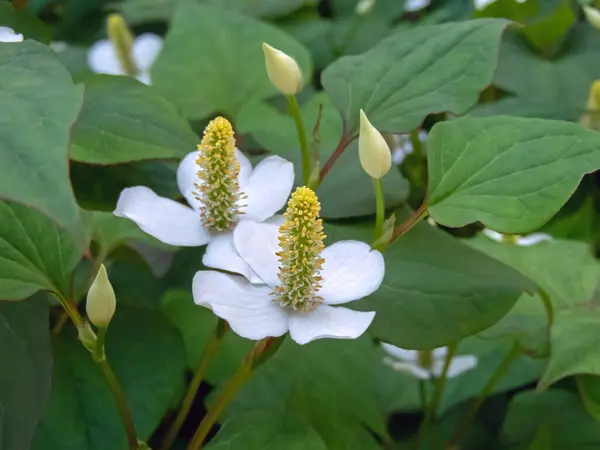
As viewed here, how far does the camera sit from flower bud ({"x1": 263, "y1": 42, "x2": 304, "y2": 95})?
34 centimetres

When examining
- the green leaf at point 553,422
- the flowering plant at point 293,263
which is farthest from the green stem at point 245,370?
the green leaf at point 553,422

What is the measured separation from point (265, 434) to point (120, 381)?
93 millimetres

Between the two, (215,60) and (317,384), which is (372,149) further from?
(215,60)

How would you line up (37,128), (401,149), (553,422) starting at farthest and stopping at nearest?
(401,149), (553,422), (37,128)

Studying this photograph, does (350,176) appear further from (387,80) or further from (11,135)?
A: (11,135)

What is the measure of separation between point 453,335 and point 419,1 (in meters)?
0.68

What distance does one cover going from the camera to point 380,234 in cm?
31

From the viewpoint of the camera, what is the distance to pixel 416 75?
38cm

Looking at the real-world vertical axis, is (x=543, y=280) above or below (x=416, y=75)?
below

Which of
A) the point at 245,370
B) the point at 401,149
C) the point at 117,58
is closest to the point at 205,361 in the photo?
the point at 245,370

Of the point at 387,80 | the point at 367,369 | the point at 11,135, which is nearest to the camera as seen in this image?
the point at 11,135

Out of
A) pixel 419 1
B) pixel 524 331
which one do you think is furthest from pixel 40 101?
pixel 419 1

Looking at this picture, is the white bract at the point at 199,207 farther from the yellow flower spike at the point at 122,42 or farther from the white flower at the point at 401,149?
the yellow flower spike at the point at 122,42

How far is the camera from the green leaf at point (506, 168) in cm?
30
